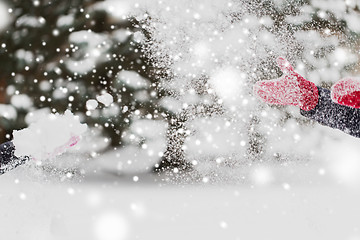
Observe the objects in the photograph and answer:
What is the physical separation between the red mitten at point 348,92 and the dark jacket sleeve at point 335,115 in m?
0.03

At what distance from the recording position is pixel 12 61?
1.99m

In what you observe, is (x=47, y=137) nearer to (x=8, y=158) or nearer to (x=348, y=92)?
(x=8, y=158)

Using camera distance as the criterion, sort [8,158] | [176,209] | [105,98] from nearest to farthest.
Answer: [8,158], [176,209], [105,98]

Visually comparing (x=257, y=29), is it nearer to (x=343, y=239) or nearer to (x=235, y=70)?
(x=235, y=70)

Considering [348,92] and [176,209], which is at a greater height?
[348,92]

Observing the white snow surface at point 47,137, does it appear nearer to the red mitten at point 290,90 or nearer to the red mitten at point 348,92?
the red mitten at point 290,90

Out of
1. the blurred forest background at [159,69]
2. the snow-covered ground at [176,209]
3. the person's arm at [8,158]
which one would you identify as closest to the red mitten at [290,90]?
the snow-covered ground at [176,209]

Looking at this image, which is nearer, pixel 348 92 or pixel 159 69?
pixel 348 92

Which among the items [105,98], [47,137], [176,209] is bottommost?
[176,209]

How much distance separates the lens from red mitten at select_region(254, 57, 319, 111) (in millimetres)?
894

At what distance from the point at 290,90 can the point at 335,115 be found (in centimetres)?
13

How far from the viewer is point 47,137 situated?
1.13 metres

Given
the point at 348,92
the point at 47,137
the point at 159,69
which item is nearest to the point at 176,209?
the point at 47,137

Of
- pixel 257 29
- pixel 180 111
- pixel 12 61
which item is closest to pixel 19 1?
pixel 12 61
